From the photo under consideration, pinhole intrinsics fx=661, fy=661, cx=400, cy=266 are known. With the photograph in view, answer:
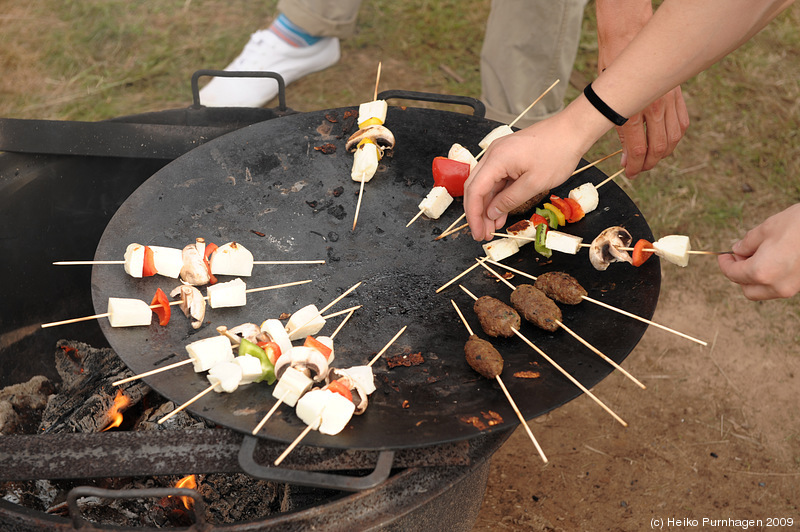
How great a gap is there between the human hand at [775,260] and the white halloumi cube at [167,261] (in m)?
2.25

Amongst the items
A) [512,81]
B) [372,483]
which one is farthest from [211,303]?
[512,81]

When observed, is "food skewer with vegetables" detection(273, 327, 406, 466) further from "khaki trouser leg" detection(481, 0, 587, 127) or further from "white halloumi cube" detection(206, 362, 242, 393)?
"khaki trouser leg" detection(481, 0, 587, 127)

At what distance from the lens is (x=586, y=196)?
3100mm

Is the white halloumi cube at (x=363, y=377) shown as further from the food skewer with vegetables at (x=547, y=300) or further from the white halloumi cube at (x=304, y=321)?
the food skewer with vegetables at (x=547, y=300)

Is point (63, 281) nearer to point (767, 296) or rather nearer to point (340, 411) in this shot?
point (340, 411)

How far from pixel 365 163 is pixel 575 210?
1058mm

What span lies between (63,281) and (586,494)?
323 centimetres

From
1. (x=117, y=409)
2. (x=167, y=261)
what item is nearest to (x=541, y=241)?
(x=167, y=261)

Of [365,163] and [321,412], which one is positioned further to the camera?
[365,163]

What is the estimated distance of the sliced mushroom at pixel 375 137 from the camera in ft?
11.4

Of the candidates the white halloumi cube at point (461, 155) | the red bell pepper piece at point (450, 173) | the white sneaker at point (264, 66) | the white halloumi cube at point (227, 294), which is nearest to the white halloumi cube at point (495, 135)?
the white halloumi cube at point (461, 155)

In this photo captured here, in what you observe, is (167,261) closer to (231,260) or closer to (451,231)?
(231,260)

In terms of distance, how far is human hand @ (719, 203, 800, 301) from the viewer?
2.28 metres

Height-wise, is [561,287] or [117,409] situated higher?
[561,287]
